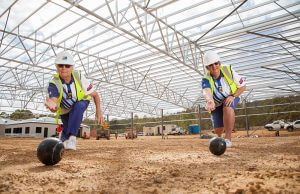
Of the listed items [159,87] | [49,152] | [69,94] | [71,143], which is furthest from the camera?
[159,87]

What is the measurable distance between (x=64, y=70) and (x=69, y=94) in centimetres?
40

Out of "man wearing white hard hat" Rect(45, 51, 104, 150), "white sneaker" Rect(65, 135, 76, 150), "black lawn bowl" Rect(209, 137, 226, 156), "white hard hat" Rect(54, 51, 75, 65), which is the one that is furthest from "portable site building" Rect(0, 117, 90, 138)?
"black lawn bowl" Rect(209, 137, 226, 156)

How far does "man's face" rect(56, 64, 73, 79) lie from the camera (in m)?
3.92

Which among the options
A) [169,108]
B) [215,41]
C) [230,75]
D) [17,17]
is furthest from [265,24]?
[169,108]

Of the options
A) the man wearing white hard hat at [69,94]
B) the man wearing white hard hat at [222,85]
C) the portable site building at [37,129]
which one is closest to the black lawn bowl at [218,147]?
the man wearing white hard hat at [222,85]

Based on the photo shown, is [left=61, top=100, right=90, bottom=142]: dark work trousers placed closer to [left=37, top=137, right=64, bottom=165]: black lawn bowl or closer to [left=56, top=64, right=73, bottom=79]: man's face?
[left=56, top=64, right=73, bottom=79]: man's face

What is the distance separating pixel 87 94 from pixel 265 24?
12851 millimetres

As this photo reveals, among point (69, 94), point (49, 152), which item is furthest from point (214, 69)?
point (49, 152)

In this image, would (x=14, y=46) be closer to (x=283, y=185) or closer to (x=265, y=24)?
(x=265, y=24)

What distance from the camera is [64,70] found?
12.9 feet

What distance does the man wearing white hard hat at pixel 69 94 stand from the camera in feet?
12.9

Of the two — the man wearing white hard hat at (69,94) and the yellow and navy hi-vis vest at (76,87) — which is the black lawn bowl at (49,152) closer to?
the man wearing white hard hat at (69,94)

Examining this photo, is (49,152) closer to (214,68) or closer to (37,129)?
(214,68)

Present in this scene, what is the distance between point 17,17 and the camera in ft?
45.3
